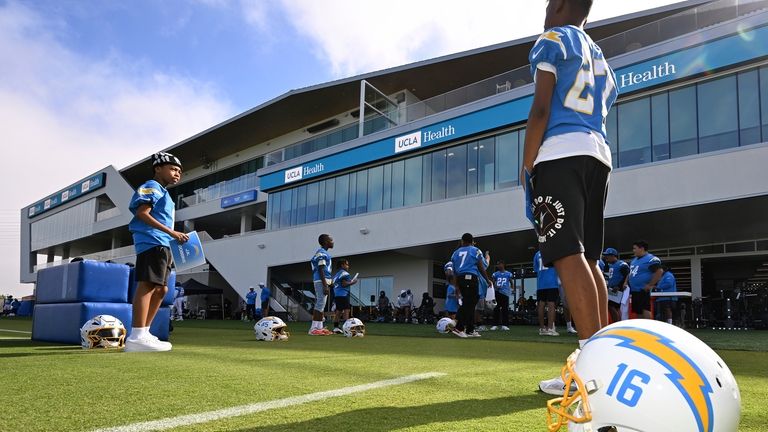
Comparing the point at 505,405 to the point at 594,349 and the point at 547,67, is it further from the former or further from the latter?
the point at 547,67

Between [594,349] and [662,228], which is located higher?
[662,228]

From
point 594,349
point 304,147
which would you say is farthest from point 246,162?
point 594,349

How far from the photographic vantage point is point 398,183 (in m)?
25.0

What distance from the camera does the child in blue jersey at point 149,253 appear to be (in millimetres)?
5012

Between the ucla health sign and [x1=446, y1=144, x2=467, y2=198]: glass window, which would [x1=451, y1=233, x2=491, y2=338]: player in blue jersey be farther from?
[x1=446, y1=144, x2=467, y2=198]: glass window

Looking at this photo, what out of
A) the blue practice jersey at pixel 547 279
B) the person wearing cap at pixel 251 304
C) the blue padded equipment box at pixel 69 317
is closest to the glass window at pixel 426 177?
the person wearing cap at pixel 251 304

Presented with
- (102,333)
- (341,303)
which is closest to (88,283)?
(102,333)

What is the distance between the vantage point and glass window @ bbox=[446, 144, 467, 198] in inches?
883

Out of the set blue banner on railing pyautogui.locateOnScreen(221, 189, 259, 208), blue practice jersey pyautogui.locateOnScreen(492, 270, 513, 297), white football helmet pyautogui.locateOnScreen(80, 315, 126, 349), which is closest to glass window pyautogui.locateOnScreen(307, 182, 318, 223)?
blue banner on railing pyautogui.locateOnScreen(221, 189, 259, 208)

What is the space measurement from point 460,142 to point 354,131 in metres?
7.16

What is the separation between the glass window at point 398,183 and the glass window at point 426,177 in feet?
3.86

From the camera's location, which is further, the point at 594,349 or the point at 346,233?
the point at 346,233

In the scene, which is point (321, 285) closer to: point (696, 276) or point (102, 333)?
point (102, 333)

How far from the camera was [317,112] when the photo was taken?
35.4 metres
